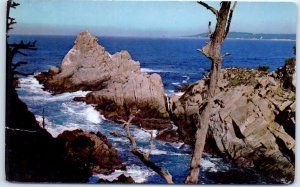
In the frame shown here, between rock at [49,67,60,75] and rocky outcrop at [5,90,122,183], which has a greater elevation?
rock at [49,67,60,75]

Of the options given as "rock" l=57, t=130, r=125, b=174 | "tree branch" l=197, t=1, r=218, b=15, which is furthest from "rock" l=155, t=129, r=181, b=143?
"tree branch" l=197, t=1, r=218, b=15

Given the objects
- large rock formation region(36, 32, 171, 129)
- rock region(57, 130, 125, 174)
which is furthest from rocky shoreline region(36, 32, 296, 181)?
rock region(57, 130, 125, 174)

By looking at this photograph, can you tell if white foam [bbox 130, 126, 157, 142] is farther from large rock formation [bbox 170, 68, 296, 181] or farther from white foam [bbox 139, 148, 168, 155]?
large rock formation [bbox 170, 68, 296, 181]

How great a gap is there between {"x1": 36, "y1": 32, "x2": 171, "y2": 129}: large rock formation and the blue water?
4 cm

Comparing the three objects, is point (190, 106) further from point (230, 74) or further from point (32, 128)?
point (32, 128)

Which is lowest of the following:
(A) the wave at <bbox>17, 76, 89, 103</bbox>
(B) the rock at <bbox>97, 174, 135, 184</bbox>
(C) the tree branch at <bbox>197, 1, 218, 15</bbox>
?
(B) the rock at <bbox>97, 174, 135, 184</bbox>

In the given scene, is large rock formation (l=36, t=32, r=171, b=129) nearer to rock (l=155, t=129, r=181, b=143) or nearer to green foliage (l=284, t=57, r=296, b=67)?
rock (l=155, t=129, r=181, b=143)

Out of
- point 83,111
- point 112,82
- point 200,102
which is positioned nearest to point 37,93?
A: point 83,111

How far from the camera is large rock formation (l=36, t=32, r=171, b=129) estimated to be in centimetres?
305

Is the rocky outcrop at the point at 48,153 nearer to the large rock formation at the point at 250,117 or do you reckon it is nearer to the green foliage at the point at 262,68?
the large rock formation at the point at 250,117

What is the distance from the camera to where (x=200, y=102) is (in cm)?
307

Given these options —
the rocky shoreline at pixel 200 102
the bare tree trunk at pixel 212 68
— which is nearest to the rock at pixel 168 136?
the rocky shoreline at pixel 200 102

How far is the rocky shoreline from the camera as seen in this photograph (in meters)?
3.03

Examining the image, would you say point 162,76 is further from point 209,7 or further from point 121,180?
point 121,180
